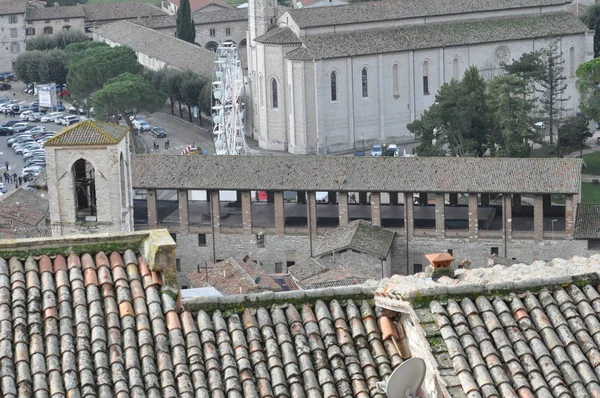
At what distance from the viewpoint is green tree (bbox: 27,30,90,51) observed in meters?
89.4

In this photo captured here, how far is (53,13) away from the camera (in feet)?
308

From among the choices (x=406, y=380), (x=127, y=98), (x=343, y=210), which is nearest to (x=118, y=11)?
(x=127, y=98)

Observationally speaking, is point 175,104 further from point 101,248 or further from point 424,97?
point 101,248

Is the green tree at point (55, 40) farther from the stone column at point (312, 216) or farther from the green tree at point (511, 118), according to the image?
the stone column at point (312, 216)

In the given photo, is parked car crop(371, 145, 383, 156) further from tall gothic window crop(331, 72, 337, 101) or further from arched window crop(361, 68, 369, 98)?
tall gothic window crop(331, 72, 337, 101)

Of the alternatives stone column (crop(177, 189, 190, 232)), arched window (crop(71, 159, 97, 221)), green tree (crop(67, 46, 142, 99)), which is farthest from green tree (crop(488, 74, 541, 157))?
arched window (crop(71, 159, 97, 221))

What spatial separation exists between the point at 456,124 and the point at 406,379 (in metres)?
45.5

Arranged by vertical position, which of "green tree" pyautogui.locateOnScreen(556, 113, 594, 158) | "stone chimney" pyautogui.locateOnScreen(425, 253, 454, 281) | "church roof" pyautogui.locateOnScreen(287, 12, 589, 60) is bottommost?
"green tree" pyautogui.locateOnScreen(556, 113, 594, 158)

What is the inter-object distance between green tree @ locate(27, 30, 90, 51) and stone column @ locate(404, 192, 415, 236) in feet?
159

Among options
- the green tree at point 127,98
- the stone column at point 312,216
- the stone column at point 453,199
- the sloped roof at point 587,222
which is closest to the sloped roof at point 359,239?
the stone column at point 312,216

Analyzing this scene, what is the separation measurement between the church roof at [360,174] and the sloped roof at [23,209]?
2842mm

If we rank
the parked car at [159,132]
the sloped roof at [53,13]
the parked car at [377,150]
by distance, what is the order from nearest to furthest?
the parked car at [377,150], the parked car at [159,132], the sloped roof at [53,13]

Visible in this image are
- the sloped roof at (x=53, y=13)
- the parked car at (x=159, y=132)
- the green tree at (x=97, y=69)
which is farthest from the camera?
the sloped roof at (x=53, y=13)

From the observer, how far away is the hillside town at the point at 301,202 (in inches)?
413
